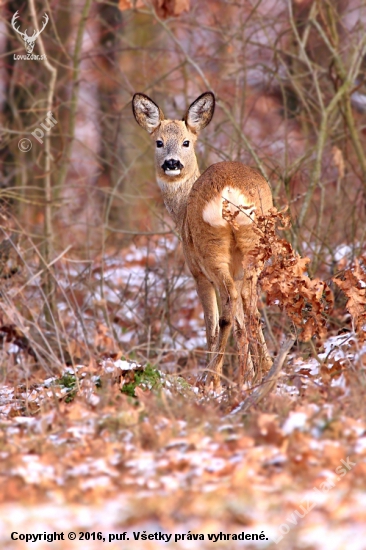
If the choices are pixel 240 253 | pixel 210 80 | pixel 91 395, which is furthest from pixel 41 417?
pixel 210 80

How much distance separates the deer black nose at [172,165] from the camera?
6957 mm

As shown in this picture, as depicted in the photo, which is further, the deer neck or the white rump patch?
the deer neck

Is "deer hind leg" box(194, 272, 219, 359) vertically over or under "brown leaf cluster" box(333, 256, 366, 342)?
over

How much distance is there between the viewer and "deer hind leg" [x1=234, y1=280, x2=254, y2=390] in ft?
19.0

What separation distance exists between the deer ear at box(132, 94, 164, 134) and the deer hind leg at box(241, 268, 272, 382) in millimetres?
1933

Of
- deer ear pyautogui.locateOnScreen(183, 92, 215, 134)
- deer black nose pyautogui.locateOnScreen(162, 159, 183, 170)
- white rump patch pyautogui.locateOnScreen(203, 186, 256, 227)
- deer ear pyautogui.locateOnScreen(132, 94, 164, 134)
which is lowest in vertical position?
white rump patch pyautogui.locateOnScreen(203, 186, 256, 227)

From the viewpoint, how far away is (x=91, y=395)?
17.9 ft

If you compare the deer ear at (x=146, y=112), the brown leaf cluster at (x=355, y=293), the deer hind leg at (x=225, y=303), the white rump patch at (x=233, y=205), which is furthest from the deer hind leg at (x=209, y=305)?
the deer ear at (x=146, y=112)

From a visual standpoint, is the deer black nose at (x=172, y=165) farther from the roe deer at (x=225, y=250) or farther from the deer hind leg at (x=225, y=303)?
the deer hind leg at (x=225, y=303)

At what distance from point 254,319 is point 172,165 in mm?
1676

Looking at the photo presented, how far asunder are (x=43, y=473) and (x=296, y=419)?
1.22 m

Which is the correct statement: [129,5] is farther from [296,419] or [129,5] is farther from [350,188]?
[296,419]

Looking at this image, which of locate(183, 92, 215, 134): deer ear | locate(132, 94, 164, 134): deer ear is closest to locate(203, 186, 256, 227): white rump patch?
locate(183, 92, 215, 134): deer ear

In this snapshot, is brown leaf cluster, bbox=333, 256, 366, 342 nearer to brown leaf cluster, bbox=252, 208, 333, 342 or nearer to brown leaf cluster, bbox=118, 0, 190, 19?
brown leaf cluster, bbox=252, 208, 333, 342
